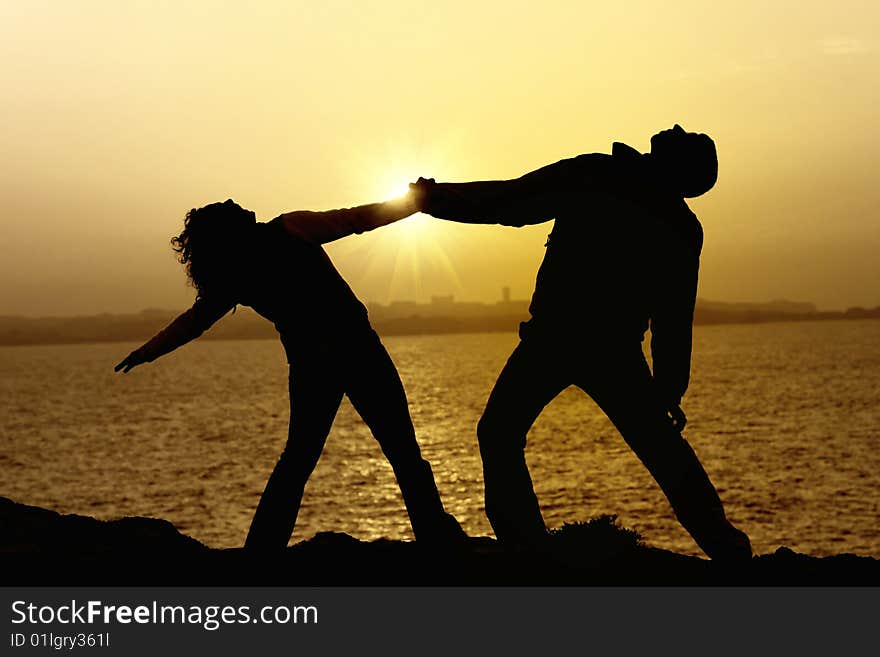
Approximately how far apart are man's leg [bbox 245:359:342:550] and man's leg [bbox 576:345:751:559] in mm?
1524

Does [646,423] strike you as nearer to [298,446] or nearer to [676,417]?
[676,417]

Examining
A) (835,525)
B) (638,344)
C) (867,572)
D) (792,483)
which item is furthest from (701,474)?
(792,483)

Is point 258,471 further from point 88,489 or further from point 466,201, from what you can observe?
point 466,201

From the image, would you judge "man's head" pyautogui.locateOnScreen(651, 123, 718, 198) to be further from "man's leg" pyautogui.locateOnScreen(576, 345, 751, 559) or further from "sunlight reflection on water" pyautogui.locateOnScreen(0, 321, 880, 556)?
"sunlight reflection on water" pyautogui.locateOnScreen(0, 321, 880, 556)

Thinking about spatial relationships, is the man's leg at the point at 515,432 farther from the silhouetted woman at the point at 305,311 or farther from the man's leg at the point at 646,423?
the silhouetted woman at the point at 305,311

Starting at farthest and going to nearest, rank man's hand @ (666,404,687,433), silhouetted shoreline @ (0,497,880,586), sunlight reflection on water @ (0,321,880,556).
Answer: sunlight reflection on water @ (0,321,880,556), silhouetted shoreline @ (0,497,880,586), man's hand @ (666,404,687,433)

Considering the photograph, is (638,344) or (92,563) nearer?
(638,344)

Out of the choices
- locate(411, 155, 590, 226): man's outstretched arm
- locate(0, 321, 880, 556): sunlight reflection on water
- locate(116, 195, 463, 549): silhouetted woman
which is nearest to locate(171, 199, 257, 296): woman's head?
locate(116, 195, 463, 549): silhouetted woman

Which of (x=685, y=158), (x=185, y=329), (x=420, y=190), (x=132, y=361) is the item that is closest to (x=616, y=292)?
(x=685, y=158)

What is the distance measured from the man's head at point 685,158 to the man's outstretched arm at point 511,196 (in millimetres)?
500

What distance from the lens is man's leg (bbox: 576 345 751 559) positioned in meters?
6.70

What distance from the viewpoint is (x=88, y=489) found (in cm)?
5203

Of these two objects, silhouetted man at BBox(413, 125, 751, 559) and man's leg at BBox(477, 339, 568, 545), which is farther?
man's leg at BBox(477, 339, 568, 545)
